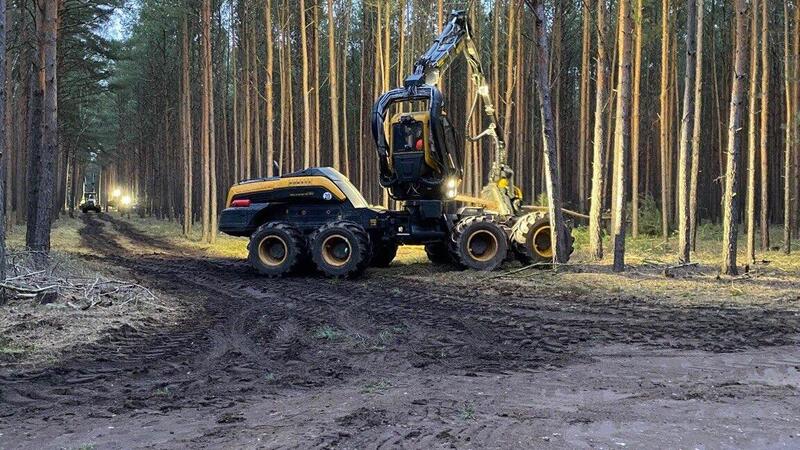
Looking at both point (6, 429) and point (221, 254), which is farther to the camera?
point (221, 254)

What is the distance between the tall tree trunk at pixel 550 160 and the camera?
41.4 feet

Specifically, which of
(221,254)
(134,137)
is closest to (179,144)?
(134,137)

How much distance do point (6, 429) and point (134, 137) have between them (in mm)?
47967

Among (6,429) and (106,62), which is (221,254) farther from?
(6,429)

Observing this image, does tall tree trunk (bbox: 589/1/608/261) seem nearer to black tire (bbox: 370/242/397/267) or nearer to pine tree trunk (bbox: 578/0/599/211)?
black tire (bbox: 370/242/397/267)

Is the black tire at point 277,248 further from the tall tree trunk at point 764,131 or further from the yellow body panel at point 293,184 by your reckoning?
the tall tree trunk at point 764,131

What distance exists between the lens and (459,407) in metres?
4.74

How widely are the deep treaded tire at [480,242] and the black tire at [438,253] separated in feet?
3.95

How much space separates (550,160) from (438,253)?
10.8 feet

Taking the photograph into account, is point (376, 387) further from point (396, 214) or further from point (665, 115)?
point (665, 115)

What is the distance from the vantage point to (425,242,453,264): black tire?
48.3 feet

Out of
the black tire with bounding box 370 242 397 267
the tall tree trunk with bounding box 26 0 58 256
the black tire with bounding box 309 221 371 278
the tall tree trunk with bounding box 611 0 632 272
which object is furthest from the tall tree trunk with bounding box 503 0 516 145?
the tall tree trunk with bounding box 26 0 58 256

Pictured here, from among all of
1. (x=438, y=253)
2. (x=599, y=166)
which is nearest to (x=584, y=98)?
(x=599, y=166)

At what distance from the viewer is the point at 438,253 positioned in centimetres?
1495
